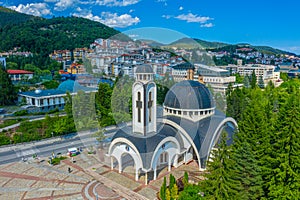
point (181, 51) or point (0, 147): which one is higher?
point (181, 51)

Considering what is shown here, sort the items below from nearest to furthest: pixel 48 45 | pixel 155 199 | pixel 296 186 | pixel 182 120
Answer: pixel 296 186, pixel 155 199, pixel 182 120, pixel 48 45

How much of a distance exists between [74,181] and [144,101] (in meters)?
9.00

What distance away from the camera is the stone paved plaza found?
696 inches

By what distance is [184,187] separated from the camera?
17531mm

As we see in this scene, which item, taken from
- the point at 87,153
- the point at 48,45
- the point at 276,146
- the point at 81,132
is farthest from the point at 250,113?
the point at 48,45

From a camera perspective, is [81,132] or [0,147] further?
[81,132]

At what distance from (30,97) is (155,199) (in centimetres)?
3553

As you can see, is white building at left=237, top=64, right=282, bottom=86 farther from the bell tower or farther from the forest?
the forest

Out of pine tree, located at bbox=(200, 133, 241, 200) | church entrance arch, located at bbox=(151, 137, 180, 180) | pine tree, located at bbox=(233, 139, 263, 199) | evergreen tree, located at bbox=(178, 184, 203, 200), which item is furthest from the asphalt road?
pine tree, located at bbox=(233, 139, 263, 199)

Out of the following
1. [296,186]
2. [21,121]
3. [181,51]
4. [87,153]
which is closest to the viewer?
[296,186]

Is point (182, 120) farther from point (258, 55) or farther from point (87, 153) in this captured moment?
point (258, 55)

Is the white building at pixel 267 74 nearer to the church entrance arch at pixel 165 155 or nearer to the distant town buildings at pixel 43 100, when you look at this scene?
the distant town buildings at pixel 43 100

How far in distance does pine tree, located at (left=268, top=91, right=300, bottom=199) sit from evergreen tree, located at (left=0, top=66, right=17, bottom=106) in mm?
44361

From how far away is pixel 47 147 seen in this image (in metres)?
27.7
